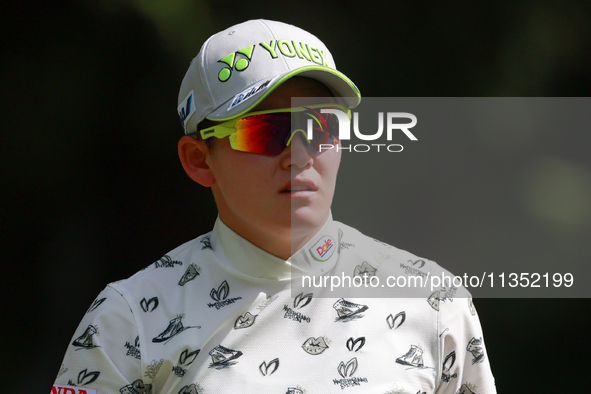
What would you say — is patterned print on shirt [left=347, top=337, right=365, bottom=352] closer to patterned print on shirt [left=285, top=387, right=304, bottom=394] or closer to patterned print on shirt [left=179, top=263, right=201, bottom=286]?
patterned print on shirt [left=285, top=387, right=304, bottom=394]

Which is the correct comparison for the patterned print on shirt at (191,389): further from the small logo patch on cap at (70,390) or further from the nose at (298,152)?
the nose at (298,152)

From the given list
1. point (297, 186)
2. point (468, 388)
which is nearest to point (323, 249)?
point (297, 186)

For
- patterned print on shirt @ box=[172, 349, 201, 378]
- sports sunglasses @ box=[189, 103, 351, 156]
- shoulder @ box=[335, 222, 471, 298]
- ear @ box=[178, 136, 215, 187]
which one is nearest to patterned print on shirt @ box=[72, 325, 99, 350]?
patterned print on shirt @ box=[172, 349, 201, 378]

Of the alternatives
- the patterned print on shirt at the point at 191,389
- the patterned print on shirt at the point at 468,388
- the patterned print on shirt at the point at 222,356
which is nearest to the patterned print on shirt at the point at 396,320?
the patterned print on shirt at the point at 468,388

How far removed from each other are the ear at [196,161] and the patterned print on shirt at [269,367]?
52 centimetres

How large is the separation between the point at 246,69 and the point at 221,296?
1.96 ft

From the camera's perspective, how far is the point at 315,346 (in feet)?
4.64

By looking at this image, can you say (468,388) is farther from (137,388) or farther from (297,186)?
(137,388)

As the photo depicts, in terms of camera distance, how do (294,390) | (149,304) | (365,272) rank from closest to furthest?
(294,390)
(149,304)
(365,272)

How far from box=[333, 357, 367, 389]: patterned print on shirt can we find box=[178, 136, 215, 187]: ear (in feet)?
2.00

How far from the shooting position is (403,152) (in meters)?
2.17

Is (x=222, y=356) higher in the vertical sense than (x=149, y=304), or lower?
lower

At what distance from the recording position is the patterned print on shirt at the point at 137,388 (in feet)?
4.47

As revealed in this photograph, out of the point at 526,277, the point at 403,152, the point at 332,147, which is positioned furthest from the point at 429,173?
the point at 332,147
